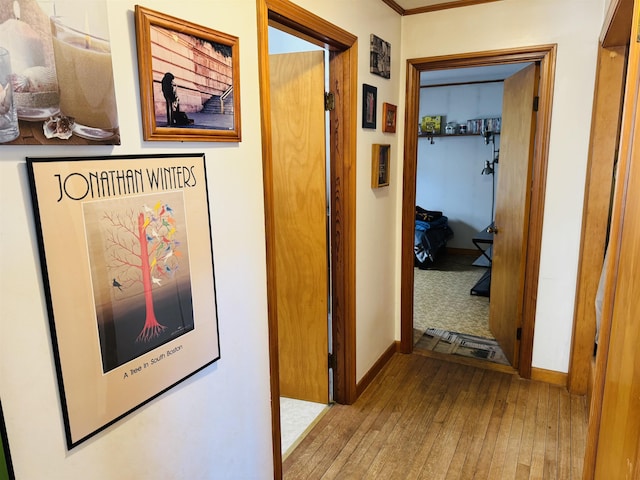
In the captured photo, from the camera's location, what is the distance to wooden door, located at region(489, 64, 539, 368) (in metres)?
2.91

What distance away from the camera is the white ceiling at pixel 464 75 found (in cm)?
545

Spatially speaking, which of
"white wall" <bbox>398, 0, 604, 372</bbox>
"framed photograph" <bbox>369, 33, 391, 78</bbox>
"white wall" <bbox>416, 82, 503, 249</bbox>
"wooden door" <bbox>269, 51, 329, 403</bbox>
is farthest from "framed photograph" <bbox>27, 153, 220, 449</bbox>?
"white wall" <bbox>416, 82, 503, 249</bbox>

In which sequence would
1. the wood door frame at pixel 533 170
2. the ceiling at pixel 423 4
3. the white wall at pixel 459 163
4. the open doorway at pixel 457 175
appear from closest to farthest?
1. the wood door frame at pixel 533 170
2. the ceiling at pixel 423 4
3. the open doorway at pixel 457 175
4. the white wall at pixel 459 163

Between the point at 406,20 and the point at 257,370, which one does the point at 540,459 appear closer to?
the point at 257,370

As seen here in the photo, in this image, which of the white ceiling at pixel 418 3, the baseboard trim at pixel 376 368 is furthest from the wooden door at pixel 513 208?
the baseboard trim at pixel 376 368

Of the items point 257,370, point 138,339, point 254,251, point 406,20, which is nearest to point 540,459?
point 257,370

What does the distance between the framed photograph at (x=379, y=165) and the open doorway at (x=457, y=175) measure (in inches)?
89.5

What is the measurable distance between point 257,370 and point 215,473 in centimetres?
39

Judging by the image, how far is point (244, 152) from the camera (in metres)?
1.60

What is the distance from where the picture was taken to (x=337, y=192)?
2.48m

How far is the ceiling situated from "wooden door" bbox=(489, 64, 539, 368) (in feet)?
1.98

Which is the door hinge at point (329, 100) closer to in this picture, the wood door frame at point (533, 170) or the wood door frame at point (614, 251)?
the wood door frame at point (533, 170)

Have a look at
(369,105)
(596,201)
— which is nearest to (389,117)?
(369,105)

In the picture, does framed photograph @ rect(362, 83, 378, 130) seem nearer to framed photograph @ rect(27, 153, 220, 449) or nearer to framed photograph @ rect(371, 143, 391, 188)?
framed photograph @ rect(371, 143, 391, 188)
